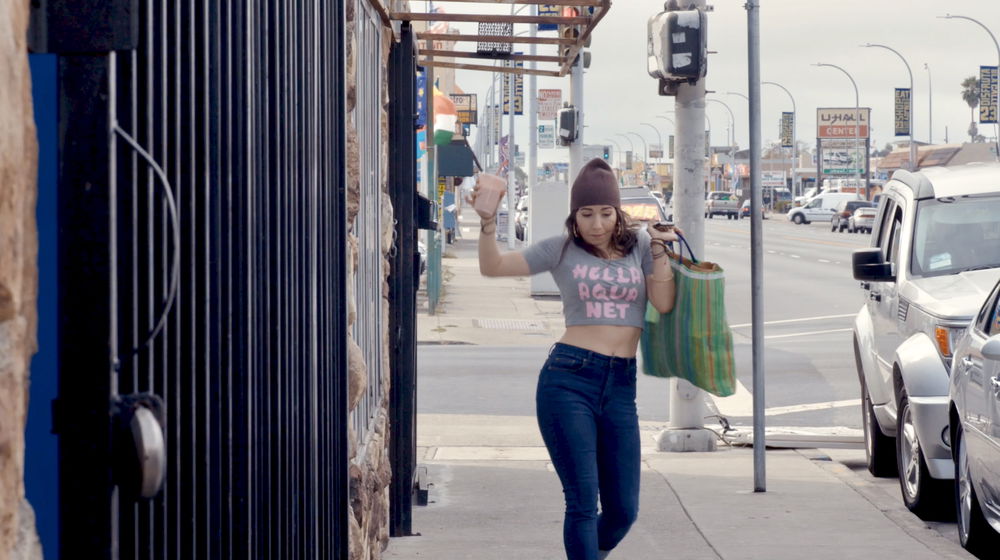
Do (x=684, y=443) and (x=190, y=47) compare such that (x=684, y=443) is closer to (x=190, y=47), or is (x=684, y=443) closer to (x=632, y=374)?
(x=632, y=374)

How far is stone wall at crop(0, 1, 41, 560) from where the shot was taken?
1743mm

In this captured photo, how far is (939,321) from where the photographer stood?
762 cm

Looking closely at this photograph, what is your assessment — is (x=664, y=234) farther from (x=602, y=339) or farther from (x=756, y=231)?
(x=756, y=231)

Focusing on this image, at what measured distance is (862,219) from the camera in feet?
205

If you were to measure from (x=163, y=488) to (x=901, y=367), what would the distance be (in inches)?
240

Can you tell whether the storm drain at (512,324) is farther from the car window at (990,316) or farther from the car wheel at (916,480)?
the car window at (990,316)

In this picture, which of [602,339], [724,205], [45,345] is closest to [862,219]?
[724,205]

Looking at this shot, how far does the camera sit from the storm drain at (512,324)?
21.1m

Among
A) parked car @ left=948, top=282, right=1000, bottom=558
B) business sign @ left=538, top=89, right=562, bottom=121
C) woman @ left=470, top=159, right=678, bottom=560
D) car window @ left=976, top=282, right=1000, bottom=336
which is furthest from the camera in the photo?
business sign @ left=538, top=89, right=562, bottom=121

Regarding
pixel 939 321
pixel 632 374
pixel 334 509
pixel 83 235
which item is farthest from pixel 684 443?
pixel 83 235

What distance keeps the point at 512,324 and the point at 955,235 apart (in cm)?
1326

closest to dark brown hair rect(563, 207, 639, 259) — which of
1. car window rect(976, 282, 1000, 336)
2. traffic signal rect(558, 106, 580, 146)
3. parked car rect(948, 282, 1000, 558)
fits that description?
parked car rect(948, 282, 1000, 558)

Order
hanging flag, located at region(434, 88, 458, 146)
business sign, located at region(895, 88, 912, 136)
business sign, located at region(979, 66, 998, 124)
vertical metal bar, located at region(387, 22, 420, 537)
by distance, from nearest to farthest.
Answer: vertical metal bar, located at region(387, 22, 420, 537) < hanging flag, located at region(434, 88, 458, 146) < business sign, located at region(979, 66, 998, 124) < business sign, located at region(895, 88, 912, 136)

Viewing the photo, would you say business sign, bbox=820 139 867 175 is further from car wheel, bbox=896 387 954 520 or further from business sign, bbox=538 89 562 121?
car wheel, bbox=896 387 954 520
